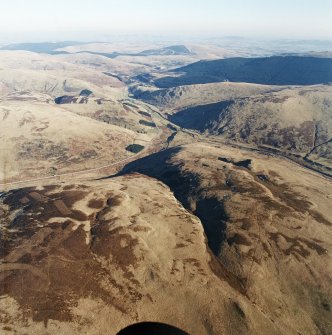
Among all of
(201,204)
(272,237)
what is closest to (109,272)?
(272,237)

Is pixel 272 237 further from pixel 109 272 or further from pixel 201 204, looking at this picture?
pixel 109 272

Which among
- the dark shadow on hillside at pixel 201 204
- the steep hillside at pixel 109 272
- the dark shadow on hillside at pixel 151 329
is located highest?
the dark shadow on hillside at pixel 151 329

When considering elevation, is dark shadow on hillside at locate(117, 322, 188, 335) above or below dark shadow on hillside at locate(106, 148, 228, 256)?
above

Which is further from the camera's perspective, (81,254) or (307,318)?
(81,254)

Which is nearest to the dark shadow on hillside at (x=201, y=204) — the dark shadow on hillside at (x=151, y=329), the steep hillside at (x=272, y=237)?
the steep hillside at (x=272, y=237)

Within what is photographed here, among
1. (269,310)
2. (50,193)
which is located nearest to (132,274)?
(269,310)

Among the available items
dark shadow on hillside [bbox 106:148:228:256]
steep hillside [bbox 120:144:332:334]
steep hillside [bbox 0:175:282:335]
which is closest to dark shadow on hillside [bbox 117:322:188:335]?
steep hillside [bbox 0:175:282:335]

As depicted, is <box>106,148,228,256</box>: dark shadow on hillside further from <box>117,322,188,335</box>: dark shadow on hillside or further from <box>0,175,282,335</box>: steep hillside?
<box>117,322,188,335</box>: dark shadow on hillside

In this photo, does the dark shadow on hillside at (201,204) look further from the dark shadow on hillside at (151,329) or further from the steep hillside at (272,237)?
the dark shadow on hillside at (151,329)

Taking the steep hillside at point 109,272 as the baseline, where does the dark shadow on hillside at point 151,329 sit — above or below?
above

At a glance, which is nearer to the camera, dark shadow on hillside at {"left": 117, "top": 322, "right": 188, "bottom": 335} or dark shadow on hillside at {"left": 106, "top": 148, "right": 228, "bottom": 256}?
dark shadow on hillside at {"left": 117, "top": 322, "right": 188, "bottom": 335}

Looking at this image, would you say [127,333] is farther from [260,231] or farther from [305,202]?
[305,202]
